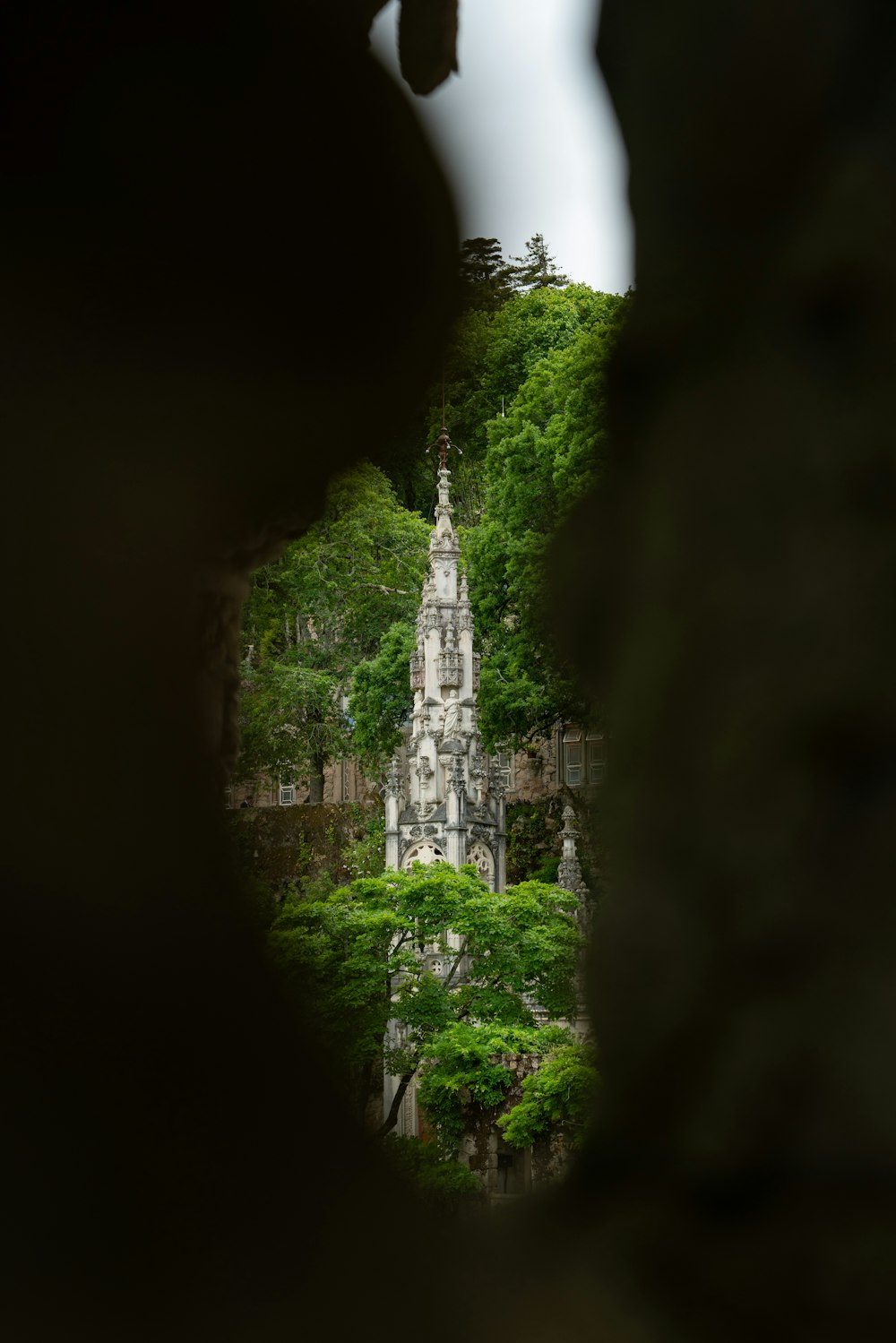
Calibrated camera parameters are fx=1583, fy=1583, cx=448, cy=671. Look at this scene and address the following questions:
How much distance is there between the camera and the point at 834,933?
107 centimetres

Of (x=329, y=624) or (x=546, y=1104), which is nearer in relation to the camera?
(x=546, y=1104)

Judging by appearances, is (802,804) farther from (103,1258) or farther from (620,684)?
(103,1258)

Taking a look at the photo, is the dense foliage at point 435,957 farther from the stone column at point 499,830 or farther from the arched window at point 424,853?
the stone column at point 499,830

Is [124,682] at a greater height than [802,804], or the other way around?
[124,682]

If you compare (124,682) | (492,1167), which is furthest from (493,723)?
(124,682)

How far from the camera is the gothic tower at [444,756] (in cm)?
2108

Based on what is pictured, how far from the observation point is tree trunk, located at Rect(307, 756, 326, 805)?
29266mm

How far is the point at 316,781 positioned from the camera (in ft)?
100

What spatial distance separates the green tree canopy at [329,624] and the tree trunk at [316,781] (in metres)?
0.05

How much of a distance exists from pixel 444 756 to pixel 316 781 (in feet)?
31.2

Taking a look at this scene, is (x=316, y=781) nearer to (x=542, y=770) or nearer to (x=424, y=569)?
(x=542, y=770)

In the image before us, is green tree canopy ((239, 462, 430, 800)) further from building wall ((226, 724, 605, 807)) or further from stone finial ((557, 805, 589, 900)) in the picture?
stone finial ((557, 805, 589, 900))

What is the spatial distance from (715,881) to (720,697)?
0.42 ft

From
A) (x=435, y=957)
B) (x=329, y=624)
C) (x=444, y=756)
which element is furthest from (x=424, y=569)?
(x=435, y=957)
